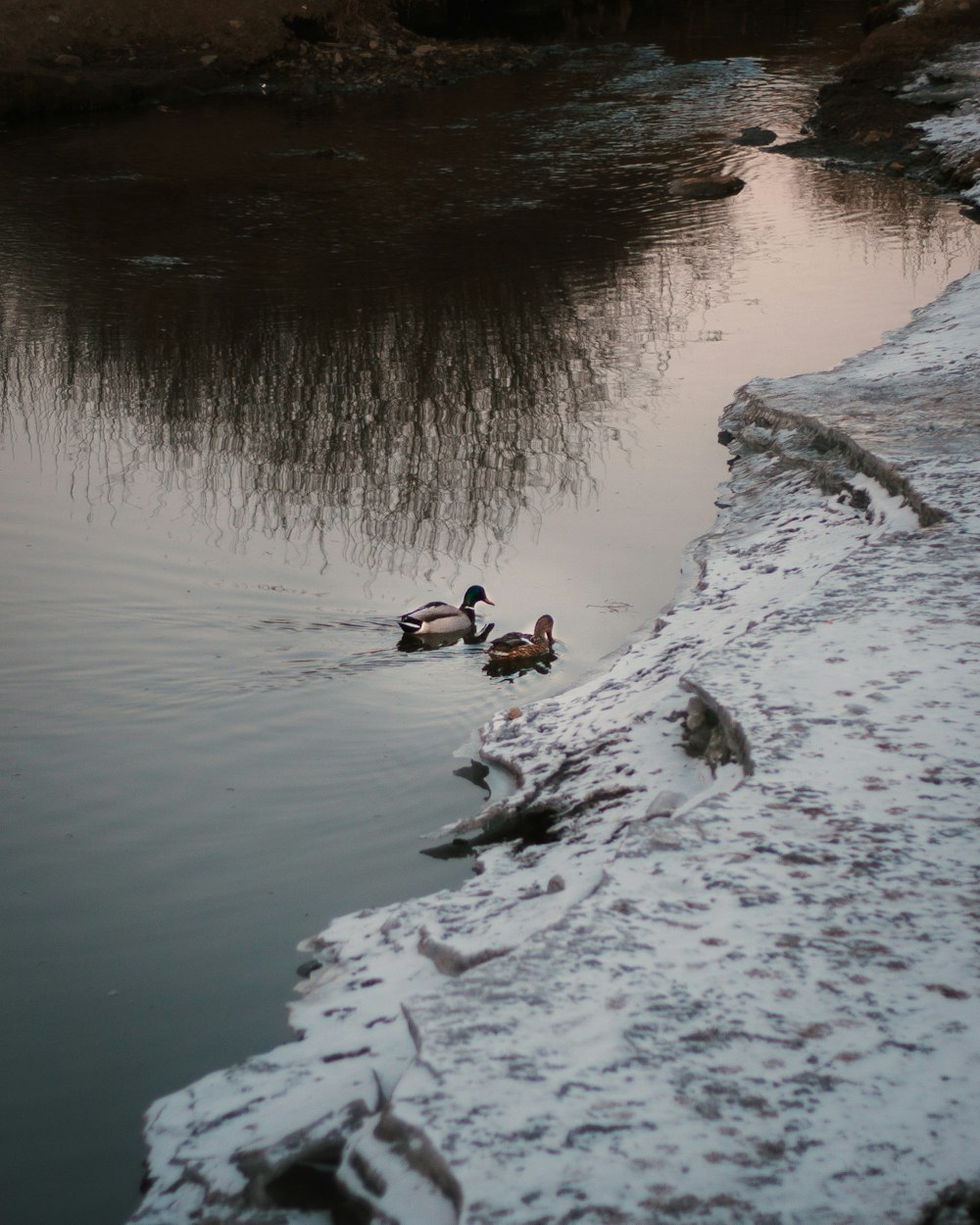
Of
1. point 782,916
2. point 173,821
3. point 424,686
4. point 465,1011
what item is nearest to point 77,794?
point 173,821

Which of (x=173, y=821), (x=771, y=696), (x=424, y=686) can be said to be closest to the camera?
(x=771, y=696)

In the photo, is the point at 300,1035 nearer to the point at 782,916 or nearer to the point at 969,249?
the point at 782,916

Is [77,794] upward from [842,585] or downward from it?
downward

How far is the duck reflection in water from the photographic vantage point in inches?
293

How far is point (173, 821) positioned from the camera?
5758mm

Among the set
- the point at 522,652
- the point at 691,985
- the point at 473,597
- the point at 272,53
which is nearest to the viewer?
the point at 691,985

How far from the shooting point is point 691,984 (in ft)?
11.2

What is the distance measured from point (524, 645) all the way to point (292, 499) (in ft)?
9.02

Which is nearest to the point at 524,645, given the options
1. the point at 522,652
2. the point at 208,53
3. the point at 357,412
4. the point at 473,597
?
the point at 522,652

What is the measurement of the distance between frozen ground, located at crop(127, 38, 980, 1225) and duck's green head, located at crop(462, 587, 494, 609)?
2097mm

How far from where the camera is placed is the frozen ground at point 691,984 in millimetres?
2898

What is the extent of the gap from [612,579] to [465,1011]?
16.4ft

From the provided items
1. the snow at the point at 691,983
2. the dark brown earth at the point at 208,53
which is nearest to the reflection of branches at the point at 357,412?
the snow at the point at 691,983

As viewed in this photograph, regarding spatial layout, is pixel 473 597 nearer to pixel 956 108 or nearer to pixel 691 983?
pixel 691 983
